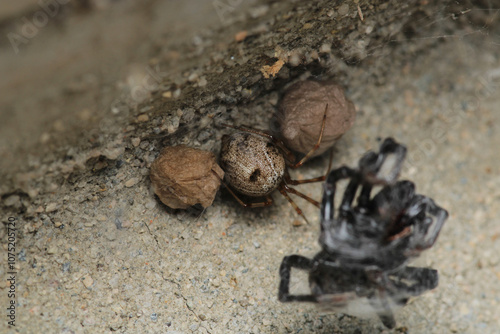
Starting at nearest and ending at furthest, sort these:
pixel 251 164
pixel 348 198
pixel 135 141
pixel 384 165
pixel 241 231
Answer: pixel 384 165, pixel 348 198, pixel 135 141, pixel 251 164, pixel 241 231

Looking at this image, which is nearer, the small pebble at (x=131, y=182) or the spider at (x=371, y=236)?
the spider at (x=371, y=236)

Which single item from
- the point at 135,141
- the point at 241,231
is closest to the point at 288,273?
the point at 241,231

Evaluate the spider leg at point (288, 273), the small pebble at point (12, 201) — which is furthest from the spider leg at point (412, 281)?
the small pebble at point (12, 201)

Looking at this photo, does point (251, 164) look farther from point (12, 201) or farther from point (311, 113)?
point (12, 201)

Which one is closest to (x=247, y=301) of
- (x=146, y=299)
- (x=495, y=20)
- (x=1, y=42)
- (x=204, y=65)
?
(x=146, y=299)

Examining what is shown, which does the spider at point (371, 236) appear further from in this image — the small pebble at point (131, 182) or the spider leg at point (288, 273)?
the small pebble at point (131, 182)

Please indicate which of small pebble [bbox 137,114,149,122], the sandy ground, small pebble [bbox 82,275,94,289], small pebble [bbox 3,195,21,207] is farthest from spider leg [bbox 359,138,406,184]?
small pebble [bbox 3,195,21,207]

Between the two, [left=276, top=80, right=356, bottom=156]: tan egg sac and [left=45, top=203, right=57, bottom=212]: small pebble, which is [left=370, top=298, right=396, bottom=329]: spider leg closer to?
[left=276, top=80, right=356, bottom=156]: tan egg sac
